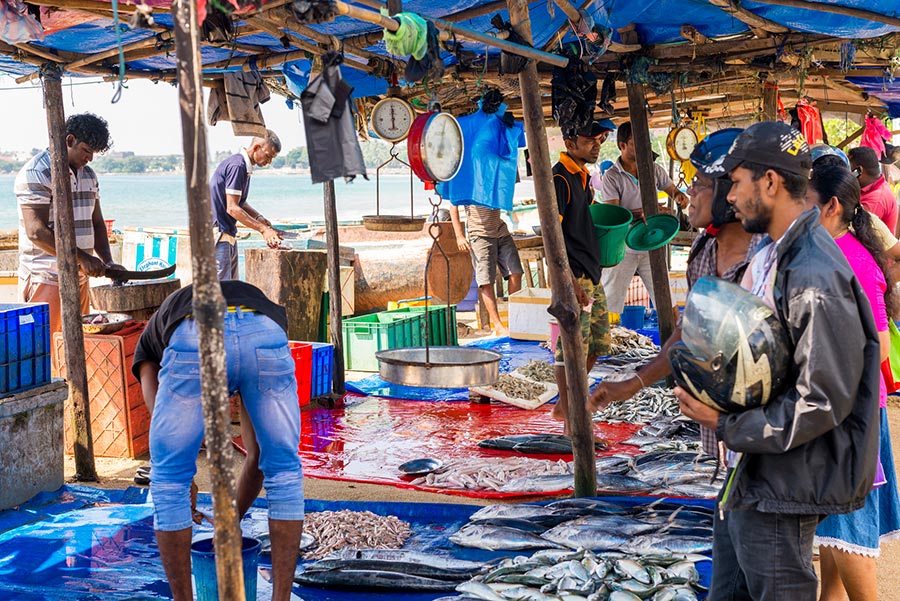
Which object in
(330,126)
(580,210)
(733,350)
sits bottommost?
(733,350)

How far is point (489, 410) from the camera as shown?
25.5ft

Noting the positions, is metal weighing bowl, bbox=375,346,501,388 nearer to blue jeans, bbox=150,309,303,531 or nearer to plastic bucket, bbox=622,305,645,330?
blue jeans, bbox=150,309,303,531

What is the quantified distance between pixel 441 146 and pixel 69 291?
105 inches

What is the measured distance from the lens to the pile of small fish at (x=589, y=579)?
369 cm

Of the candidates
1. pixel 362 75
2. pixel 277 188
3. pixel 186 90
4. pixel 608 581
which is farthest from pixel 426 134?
pixel 277 188

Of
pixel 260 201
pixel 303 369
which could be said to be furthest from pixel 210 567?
pixel 260 201

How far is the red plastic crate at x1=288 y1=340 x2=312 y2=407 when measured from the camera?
7.59 m

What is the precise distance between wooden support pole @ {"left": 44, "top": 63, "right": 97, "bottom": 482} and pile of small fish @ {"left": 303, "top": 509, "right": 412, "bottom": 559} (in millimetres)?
1983

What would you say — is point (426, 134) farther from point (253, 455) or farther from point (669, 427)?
point (669, 427)

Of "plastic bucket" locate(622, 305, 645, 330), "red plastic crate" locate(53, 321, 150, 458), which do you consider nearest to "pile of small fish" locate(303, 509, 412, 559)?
"red plastic crate" locate(53, 321, 150, 458)

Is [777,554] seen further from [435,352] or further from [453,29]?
[435,352]

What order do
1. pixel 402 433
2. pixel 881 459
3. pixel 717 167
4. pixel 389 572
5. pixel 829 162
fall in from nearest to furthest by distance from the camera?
pixel 717 167 → pixel 881 459 → pixel 829 162 → pixel 389 572 → pixel 402 433

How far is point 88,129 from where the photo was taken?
6.44m

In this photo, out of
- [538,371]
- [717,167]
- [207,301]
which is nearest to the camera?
[207,301]
